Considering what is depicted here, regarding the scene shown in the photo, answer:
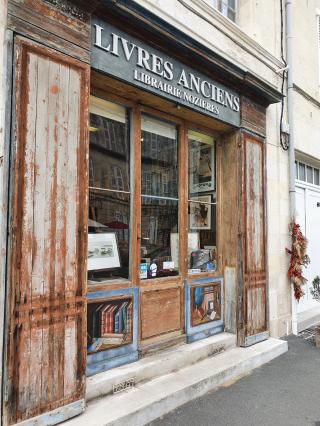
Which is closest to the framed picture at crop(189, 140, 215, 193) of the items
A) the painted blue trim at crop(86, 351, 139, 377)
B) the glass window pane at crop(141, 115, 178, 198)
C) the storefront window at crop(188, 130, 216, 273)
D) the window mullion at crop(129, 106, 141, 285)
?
the storefront window at crop(188, 130, 216, 273)

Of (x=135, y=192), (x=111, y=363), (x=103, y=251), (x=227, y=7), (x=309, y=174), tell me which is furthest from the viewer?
(x=309, y=174)

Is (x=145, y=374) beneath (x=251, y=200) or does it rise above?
beneath

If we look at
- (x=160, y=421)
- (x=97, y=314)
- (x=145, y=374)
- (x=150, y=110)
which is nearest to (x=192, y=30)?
(x=150, y=110)

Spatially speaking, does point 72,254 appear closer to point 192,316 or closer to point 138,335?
point 138,335

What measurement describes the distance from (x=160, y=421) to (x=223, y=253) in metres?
2.37

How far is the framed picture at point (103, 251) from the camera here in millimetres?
3486

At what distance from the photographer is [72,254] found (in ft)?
9.43

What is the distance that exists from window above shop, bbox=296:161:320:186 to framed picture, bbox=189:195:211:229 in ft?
8.96

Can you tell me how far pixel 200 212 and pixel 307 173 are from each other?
11.3 feet

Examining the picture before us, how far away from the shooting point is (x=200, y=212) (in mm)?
4758

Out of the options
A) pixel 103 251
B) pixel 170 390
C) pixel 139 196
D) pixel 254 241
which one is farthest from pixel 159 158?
pixel 170 390

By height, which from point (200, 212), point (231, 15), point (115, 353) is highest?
point (231, 15)

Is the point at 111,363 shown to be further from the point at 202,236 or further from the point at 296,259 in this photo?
the point at 296,259

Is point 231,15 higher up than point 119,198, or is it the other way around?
point 231,15
